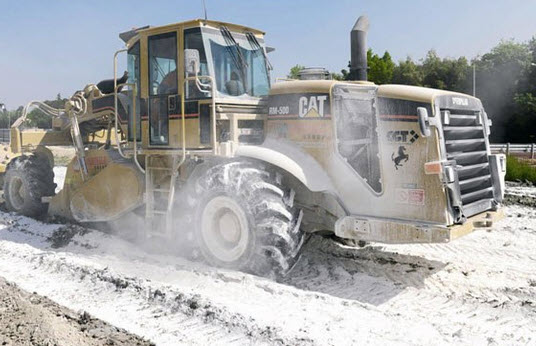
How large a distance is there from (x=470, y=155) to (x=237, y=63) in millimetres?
3292

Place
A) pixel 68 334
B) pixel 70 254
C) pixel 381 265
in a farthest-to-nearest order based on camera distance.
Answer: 1. pixel 70 254
2. pixel 381 265
3. pixel 68 334

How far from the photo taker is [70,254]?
770cm

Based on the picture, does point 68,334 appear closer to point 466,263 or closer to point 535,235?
point 466,263

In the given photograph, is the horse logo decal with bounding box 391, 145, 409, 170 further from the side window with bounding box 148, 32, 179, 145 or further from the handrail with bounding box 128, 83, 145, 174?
the handrail with bounding box 128, 83, 145, 174

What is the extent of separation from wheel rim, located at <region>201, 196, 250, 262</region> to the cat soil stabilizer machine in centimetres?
2

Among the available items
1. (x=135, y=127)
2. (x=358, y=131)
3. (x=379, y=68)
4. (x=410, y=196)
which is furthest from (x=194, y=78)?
(x=379, y=68)

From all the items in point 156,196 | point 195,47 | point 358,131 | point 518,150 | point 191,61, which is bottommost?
point 156,196

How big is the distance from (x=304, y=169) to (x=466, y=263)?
2392 mm

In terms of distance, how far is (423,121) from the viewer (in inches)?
226

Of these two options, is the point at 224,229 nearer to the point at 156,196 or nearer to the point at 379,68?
the point at 156,196

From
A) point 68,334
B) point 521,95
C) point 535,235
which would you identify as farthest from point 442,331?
point 521,95

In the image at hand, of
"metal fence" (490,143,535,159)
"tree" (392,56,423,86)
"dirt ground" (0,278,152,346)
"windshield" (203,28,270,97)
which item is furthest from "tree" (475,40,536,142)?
"dirt ground" (0,278,152,346)

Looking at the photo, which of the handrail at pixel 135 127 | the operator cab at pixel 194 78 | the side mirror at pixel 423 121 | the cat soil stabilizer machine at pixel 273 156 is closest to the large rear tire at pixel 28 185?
the cat soil stabilizer machine at pixel 273 156

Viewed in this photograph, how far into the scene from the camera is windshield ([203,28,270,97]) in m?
A: 7.46
